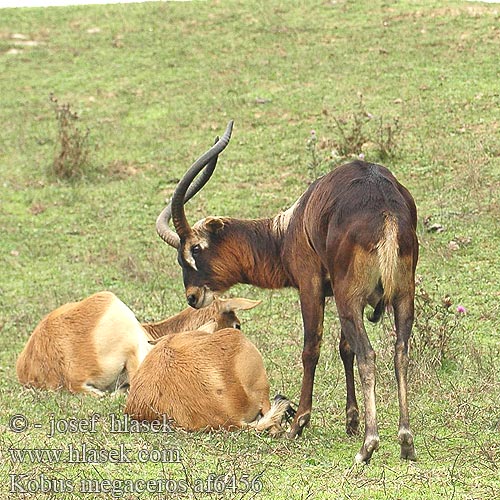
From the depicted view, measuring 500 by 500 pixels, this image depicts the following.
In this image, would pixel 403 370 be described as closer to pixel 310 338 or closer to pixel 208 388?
pixel 310 338

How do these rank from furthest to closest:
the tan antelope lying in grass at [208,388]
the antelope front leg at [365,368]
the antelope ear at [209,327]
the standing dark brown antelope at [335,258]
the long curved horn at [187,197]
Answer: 1. the antelope ear at [209,327]
2. the long curved horn at [187,197]
3. the tan antelope lying in grass at [208,388]
4. the standing dark brown antelope at [335,258]
5. the antelope front leg at [365,368]

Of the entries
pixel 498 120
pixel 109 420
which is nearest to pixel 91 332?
pixel 109 420

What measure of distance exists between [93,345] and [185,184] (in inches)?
68.9

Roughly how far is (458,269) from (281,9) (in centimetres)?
1264

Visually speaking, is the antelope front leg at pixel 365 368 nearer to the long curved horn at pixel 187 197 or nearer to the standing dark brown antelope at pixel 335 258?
the standing dark brown antelope at pixel 335 258

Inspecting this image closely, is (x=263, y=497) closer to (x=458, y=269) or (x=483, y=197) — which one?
(x=458, y=269)

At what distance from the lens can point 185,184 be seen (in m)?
7.11

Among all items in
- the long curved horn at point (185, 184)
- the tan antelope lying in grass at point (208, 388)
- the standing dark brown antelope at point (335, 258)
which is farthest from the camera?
the long curved horn at point (185, 184)

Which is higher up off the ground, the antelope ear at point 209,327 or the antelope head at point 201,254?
the antelope head at point 201,254

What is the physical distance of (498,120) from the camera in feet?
48.7

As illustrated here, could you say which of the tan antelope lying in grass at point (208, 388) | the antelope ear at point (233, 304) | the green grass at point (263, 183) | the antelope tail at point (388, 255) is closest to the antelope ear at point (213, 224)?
the antelope ear at point (233, 304)

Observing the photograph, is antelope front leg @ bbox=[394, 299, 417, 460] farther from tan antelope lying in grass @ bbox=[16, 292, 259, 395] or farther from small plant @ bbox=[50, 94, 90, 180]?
small plant @ bbox=[50, 94, 90, 180]

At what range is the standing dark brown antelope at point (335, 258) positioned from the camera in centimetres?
575

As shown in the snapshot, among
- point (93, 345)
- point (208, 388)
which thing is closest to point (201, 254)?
point (93, 345)
